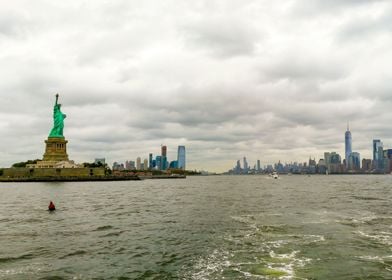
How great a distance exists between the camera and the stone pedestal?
6831 inches

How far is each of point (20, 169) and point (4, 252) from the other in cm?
16768

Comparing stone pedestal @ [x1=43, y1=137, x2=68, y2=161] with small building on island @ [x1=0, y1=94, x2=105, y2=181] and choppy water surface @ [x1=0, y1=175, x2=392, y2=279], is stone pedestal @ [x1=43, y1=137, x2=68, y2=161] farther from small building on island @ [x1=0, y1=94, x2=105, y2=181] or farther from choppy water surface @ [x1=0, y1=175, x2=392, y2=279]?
choppy water surface @ [x1=0, y1=175, x2=392, y2=279]

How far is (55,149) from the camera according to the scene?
17512 cm

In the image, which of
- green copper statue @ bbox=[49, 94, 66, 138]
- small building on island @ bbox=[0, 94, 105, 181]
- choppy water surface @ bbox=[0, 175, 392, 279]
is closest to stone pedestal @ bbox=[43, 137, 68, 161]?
small building on island @ bbox=[0, 94, 105, 181]

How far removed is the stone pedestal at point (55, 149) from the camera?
173500 mm

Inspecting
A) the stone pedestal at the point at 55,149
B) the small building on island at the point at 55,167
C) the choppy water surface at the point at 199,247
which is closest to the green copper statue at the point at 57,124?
the small building on island at the point at 55,167

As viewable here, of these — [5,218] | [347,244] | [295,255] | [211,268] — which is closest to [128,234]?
[211,268]

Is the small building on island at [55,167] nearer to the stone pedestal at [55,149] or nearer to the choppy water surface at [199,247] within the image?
the stone pedestal at [55,149]

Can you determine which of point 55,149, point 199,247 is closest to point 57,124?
point 55,149

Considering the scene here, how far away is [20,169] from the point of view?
6988 inches

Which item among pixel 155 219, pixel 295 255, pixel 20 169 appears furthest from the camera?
pixel 20 169

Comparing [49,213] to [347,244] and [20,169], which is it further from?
[20,169]

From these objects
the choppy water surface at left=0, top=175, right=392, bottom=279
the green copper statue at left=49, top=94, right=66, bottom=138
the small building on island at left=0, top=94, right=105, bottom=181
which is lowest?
the choppy water surface at left=0, top=175, right=392, bottom=279

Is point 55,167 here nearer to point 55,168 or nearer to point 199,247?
point 55,168
